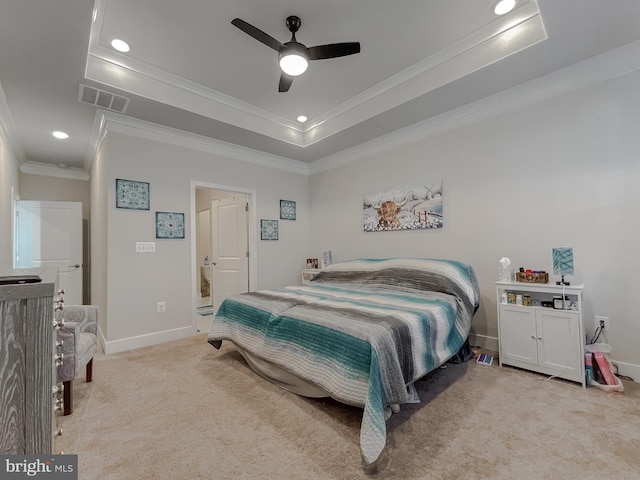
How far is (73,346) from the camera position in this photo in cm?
193

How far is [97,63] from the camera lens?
8.56 ft

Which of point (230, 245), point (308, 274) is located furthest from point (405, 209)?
point (230, 245)

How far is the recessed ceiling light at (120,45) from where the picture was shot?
8.16ft

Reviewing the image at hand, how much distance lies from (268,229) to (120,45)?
2.73 meters

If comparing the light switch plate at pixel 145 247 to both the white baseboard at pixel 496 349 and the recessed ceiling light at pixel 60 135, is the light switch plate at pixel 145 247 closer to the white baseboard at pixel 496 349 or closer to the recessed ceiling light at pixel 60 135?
the recessed ceiling light at pixel 60 135

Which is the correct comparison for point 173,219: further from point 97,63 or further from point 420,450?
point 420,450

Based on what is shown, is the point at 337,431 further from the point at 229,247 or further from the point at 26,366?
the point at 229,247

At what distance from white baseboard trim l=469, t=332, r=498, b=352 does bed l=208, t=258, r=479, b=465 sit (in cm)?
54

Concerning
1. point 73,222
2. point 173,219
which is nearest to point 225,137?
point 173,219

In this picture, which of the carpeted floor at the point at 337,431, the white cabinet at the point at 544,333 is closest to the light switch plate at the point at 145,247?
the carpeted floor at the point at 337,431

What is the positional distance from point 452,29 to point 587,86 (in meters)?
1.29

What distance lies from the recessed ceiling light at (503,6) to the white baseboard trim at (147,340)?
14.3ft

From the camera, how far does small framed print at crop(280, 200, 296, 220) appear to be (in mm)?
4824

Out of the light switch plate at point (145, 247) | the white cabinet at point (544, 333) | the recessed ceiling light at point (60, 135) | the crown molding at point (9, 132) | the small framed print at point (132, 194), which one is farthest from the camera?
the recessed ceiling light at point (60, 135)
